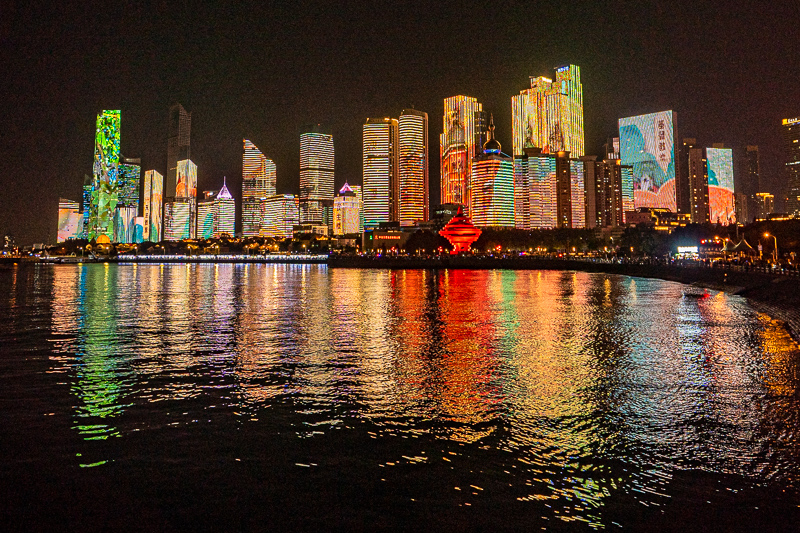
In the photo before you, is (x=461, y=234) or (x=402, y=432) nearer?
(x=402, y=432)

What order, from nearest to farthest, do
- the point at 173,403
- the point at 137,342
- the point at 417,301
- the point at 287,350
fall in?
the point at 173,403 < the point at 287,350 < the point at 137,342 < the point at 417,301

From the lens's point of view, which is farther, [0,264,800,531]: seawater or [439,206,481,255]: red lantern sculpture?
[439,206,481,255]: red lantern sculpture

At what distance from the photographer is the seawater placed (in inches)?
305

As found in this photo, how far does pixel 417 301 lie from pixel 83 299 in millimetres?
28051

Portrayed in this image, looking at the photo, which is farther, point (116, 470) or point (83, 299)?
point (83, 299)

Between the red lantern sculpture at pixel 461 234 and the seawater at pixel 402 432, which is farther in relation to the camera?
the red lantern sculpture at pixel 461 234

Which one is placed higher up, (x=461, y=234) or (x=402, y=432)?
(x=461, y=234)

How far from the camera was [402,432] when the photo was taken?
11.0 m

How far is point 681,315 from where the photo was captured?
32500mm

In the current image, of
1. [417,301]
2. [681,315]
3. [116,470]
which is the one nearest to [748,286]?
[681,315]

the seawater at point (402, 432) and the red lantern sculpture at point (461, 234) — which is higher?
the red lantern sculpture at point (461, 234)

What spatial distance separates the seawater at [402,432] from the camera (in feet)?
25.4

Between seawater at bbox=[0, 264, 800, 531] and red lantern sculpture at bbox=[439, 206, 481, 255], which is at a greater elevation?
red lantern sculpture at bbox=[439, 206, 481, 255]

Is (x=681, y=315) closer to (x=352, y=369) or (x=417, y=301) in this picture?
(x=417, y=301)
